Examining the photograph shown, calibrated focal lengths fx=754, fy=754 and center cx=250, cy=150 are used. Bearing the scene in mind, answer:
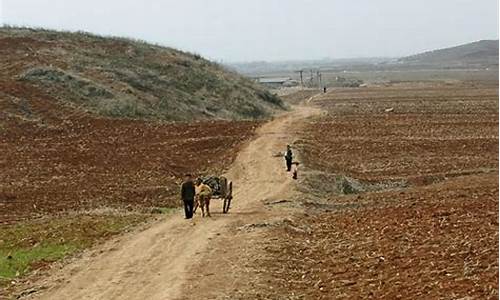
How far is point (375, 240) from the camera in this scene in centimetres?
1727

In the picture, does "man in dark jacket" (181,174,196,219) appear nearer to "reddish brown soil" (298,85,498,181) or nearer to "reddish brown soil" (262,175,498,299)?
"reddish brown soil" (262,175,498,299)

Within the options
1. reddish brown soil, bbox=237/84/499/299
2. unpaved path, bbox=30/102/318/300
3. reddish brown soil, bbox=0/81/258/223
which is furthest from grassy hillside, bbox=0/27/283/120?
unpaved path, bbox=30/102/318/300

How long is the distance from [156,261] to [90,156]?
2237cm

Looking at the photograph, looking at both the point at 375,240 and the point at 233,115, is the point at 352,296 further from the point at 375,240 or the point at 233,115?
the point at 233,115

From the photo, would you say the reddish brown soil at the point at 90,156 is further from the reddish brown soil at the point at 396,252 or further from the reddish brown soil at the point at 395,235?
the reddish brown soil at the point at 396,252

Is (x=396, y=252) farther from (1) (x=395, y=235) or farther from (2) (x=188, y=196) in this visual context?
(2) (x=188, y=196)

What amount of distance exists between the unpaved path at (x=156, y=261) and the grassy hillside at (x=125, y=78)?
32298mm

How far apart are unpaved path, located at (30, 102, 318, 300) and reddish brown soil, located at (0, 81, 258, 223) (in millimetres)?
5039

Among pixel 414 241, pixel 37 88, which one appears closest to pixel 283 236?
pixel 414 241

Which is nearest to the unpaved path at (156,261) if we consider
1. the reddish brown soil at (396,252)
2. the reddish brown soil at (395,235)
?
the reddish brown soil at (395,235)

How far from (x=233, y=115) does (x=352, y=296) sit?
53517 mm

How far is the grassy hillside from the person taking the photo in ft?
189

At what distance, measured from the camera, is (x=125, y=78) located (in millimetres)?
64500

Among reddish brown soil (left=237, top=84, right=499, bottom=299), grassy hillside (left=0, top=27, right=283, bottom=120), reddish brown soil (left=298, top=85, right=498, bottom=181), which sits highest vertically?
grassy hillside (left=0, top=27, right=283, bottom=120)
